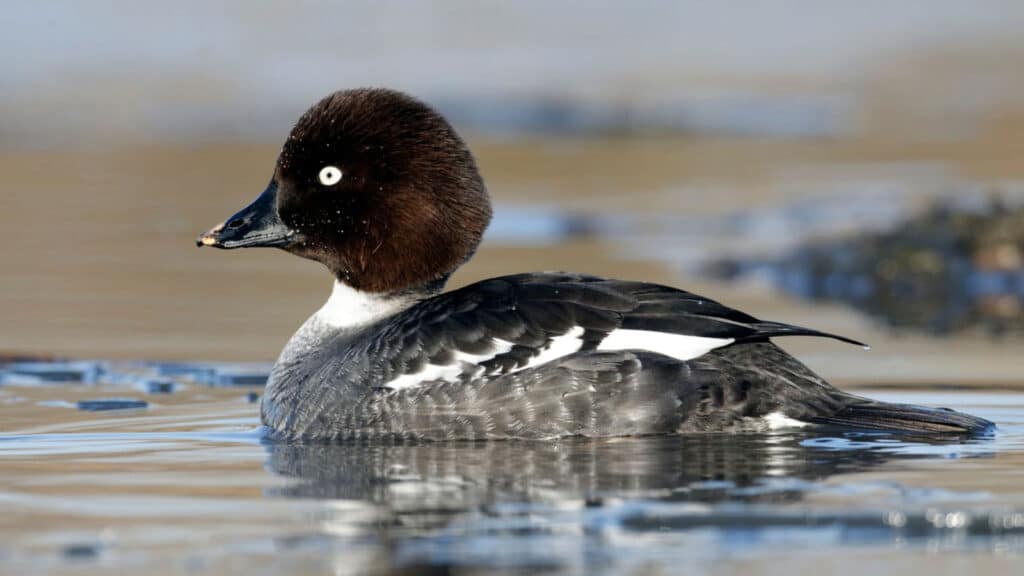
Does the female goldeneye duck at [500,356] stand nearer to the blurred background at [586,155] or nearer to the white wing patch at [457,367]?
the white wing patch at [457,367]

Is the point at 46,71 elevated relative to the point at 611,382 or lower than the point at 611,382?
elevated

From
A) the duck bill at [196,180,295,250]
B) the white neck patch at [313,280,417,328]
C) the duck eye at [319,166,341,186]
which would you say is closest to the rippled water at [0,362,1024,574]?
the white neck patch at [313,280,417,328]

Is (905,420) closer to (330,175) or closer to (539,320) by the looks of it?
(539,320)

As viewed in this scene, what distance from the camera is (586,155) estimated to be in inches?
731

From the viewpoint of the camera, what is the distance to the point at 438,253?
24.6 feet

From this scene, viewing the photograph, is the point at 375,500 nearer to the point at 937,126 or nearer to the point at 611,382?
the point at 611,382

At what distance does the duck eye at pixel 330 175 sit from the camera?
750 centimetres

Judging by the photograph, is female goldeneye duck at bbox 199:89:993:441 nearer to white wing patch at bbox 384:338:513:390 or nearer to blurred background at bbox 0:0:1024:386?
white wing patch at bbox 384:338:513:390

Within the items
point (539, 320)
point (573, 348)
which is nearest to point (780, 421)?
point (573, 348)

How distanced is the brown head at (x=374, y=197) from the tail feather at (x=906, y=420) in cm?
174

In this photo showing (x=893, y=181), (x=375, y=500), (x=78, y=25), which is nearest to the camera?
(x=375, y=500)

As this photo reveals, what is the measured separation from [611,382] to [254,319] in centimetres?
389

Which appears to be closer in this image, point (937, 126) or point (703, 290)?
point (703, 290)

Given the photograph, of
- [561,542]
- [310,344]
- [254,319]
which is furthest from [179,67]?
[561,542]
